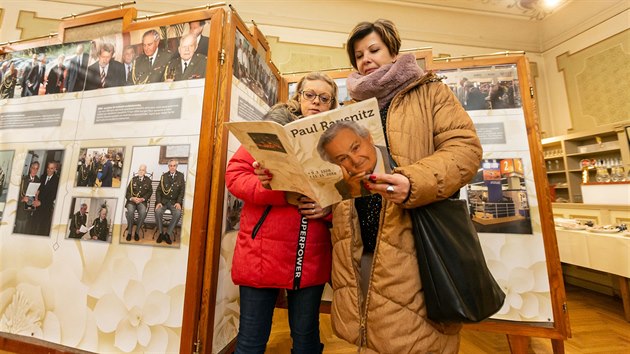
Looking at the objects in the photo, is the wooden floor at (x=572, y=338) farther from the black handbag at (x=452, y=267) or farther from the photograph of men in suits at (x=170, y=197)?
the black handbag at (x=452, y=267)

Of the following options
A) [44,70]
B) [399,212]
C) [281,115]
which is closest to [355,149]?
[399,212]

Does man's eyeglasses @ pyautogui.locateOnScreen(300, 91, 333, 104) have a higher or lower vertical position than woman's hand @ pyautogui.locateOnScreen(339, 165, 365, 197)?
higher

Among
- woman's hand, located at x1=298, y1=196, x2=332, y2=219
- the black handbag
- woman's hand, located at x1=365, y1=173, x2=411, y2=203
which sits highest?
woman's hand, located at x1=365, y1=173, x2=411, y2=203

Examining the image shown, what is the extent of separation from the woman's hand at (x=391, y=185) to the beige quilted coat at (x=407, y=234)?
16mm

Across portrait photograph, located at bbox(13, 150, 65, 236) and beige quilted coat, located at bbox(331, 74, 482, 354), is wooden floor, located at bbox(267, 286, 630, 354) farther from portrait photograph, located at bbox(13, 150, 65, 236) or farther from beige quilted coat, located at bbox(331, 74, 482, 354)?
portrait photograph, located at bbox(13, 150, 65, 236)

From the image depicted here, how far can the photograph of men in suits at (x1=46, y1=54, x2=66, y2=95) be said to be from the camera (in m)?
1.60

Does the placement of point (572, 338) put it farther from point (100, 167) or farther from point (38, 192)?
point (38, 192)

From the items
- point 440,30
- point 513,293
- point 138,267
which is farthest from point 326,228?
point 440,30

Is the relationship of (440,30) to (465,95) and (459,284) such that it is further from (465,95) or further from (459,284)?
(459,284)

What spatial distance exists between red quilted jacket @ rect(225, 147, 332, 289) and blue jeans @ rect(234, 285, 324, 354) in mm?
57

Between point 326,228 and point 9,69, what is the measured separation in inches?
93.2

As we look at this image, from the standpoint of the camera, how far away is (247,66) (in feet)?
5.24

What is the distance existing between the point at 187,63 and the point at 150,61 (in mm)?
233

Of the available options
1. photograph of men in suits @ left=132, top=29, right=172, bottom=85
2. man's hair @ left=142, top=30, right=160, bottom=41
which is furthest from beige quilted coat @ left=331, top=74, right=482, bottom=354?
man's hair @ left=142, top=30, right=160, bottom=41
